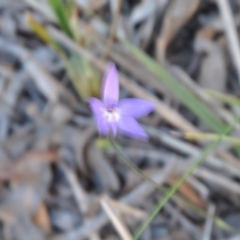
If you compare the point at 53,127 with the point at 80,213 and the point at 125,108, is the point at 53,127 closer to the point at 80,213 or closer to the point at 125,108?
the point at 80,213

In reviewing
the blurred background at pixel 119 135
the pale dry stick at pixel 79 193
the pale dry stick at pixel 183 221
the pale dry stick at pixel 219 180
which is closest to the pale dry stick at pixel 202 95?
the blurred background at pixel 119 135

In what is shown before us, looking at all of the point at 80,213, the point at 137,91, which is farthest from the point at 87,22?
the point at 80,213

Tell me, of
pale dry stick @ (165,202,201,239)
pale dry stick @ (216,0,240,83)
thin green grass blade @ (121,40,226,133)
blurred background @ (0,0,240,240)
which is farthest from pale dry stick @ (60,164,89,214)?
pale dry stick @ (216,0,240,83)

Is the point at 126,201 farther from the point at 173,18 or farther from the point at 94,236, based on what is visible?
the point at 173,18

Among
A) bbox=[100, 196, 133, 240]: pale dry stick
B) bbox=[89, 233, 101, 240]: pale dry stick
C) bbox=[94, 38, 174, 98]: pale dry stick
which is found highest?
bbox=[94, 38, 174, 98]: pale dry stick

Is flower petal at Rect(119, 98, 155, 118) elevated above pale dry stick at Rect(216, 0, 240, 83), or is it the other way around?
pale dry stick at Rect(216, 0, 240, 83)

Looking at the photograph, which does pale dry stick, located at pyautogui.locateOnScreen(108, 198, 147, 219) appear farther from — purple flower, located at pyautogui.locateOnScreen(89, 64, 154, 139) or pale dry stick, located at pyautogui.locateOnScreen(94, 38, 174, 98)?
purple flower, located at pyautogui.locateOnScreen(89, 64, 154, 139)

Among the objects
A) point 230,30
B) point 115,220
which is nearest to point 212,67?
point 230,30

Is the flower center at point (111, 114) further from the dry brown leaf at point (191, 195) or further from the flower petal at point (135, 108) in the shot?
the dry brown leaf at point (191, 195)
